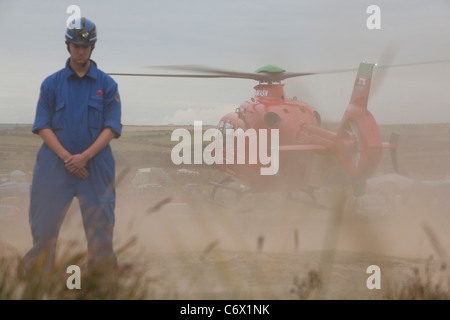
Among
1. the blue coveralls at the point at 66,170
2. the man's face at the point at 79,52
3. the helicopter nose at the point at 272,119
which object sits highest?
the helicopter nose at the point at 272,119

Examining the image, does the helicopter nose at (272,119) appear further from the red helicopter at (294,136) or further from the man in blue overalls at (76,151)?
the man in blue overalls at (76,151)

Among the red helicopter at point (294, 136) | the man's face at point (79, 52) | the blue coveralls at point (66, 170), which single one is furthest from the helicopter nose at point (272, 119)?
the man's face at point (79, 52)

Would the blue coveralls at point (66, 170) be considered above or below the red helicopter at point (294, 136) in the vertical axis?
below

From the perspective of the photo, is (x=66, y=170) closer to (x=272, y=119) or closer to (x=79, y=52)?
(x=79, y=52)

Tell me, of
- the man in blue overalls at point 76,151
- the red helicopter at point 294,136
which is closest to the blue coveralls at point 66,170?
the man in blue overalls at point 76,151

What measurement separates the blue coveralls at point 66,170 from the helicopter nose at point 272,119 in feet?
18.6

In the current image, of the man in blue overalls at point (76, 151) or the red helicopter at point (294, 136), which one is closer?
the man in blue overalls at point (76, 151)

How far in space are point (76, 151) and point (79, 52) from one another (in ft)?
3.37

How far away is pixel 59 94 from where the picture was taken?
5.95 meters

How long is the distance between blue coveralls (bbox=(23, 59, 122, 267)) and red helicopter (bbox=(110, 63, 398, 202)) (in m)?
4.85

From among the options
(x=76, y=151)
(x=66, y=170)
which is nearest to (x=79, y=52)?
(x=76, y=151)

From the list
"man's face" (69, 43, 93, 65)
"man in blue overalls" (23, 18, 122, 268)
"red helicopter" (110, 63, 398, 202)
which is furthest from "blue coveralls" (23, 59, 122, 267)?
"red helicopter" (110, 63, 398, 202)

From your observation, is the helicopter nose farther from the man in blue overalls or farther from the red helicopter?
the man in blue overalls

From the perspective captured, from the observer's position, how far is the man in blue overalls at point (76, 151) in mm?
5777
